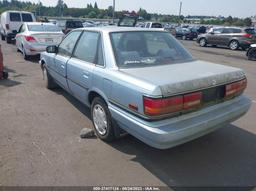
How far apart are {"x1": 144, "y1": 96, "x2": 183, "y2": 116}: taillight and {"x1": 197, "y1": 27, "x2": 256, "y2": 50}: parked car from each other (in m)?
17.2

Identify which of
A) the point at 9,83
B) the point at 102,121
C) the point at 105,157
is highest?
the point at 102,121

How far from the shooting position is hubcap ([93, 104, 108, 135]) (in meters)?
3.71

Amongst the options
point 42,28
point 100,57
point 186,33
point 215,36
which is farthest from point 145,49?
point 186,33

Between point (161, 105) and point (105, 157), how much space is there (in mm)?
1245

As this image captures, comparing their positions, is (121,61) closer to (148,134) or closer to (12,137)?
(148,134)

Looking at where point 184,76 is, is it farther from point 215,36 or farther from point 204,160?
point 215,36

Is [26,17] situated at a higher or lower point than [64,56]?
higher

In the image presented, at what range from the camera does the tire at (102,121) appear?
3.58 metres

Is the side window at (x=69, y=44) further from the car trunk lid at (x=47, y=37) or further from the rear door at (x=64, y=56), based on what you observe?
the car trunk lid at (x=47, y=37)

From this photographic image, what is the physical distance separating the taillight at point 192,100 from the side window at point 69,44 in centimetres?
262

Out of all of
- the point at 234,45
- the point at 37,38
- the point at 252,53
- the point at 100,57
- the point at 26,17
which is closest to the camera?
the point at 100,57

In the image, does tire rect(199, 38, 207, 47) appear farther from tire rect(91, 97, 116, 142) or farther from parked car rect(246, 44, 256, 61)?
tire rect(91, 97, 116, 142)

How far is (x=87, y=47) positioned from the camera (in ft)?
13.7

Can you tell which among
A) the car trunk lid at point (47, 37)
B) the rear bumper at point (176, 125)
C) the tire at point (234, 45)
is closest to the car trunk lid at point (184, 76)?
the rear bumper at point (176, 125)
